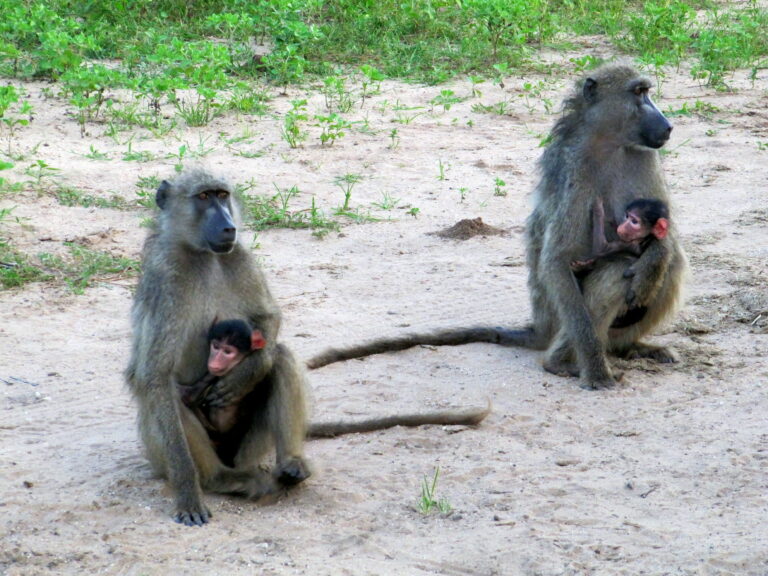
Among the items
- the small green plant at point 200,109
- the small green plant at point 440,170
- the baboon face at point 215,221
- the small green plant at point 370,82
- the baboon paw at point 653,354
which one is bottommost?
the baboon paw at point 653,354

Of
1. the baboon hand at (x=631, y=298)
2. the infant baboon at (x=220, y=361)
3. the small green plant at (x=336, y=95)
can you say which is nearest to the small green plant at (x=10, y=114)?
the small green plant at (x=336, y=95)

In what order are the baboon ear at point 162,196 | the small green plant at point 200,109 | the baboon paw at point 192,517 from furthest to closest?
the small green plant at point 200,109
the baboon ear at point 162,196
the baboon paw at point 192,517

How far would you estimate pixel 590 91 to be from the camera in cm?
602

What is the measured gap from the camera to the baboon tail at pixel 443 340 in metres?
5.92

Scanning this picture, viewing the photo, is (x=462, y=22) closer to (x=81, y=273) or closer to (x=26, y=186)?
(x=26, y=186)

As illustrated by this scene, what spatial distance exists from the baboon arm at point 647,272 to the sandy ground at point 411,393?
15.1 inches

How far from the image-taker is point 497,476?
464 centimetres

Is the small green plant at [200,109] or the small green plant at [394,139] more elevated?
the small green plant at [200,109]

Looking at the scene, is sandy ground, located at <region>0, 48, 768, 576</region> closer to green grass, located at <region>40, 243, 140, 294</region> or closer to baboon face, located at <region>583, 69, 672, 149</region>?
green grass, located at <region>40, 243, 140, 294</region>

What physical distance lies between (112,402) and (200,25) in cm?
601

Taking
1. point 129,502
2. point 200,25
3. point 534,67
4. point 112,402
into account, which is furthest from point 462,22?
point 129,502

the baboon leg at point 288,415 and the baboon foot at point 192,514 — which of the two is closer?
the baboon foot at point 192,514

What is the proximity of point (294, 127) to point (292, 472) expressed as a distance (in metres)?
4.77

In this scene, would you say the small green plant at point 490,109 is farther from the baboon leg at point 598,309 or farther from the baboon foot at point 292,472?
the baboon foot at point 292,472
